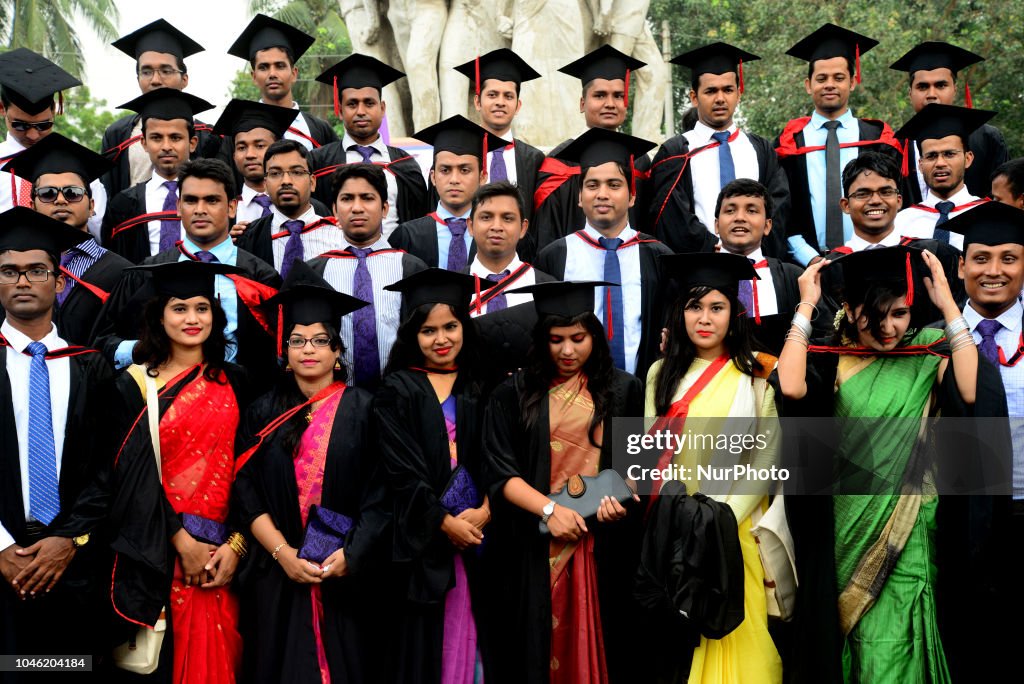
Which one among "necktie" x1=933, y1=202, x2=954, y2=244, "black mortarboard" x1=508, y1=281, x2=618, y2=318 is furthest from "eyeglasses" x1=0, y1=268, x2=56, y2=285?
"necktie" x1=933, y1=202, x2=954, y2=244

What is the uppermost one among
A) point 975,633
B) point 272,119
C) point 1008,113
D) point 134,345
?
point 1008,113

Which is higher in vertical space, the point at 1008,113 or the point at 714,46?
the point at 1008,113

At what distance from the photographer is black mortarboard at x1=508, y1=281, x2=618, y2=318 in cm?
512

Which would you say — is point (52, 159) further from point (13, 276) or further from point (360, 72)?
point (360, 72)

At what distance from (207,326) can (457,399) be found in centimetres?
113

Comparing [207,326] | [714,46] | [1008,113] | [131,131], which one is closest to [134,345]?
[207,326]

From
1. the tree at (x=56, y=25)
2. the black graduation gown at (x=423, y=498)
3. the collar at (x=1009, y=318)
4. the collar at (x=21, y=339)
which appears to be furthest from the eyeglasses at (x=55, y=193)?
the tree at (x=56, y=25)

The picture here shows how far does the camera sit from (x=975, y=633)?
4.65 meters

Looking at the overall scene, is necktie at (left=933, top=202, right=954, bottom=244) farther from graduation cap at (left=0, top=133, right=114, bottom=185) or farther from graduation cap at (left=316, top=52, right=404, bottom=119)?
graduation cap at (left=0, top=133, right=114, bottom=185)

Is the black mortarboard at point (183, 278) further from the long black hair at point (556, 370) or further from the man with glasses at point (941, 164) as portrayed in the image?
the man with glasses at point (941, 164)

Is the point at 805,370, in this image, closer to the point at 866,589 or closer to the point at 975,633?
the point at 866,589

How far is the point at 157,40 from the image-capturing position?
8.02 meters

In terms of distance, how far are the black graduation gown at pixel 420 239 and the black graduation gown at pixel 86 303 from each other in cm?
147

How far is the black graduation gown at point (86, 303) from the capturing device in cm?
585
